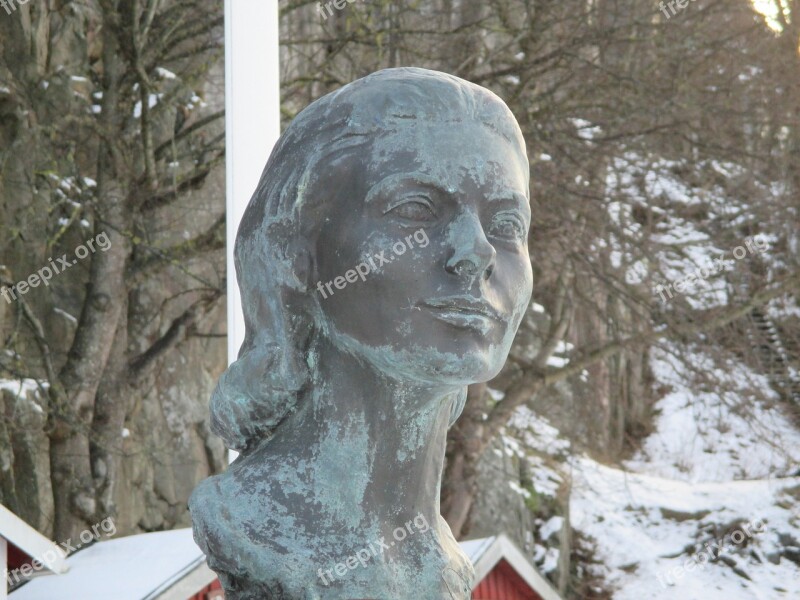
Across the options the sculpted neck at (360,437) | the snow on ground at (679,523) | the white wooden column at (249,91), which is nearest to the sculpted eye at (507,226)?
the sculpted neck at (360,437)

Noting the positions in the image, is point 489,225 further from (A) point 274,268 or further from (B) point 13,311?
(B) point 13,311

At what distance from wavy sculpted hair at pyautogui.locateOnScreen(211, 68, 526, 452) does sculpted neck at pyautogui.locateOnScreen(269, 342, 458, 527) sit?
0.06 m

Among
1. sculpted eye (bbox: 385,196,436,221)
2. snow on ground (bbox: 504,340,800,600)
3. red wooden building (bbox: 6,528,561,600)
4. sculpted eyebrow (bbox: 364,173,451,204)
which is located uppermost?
sculpted eyebrow (bbox: 364,173,451,204)

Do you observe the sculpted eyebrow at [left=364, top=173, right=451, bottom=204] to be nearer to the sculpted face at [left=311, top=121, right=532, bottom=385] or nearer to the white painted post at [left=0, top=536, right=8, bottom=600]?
the sculpted face at [left=311, top=121, right=532, bottom=385]

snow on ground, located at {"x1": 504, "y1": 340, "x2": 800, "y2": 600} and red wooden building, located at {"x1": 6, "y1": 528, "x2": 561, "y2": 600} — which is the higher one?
red wooden building, located at {"x1": 6, "y1": 528, "x2": 561, "y2": 600}

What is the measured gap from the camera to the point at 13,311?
7.48 meters

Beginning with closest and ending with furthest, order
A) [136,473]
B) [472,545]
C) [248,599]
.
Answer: [248,599]
[472,545]
[136,473]

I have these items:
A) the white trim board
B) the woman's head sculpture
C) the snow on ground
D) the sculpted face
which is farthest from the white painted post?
the snow on ground

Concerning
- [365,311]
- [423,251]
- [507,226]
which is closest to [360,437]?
[365,311]

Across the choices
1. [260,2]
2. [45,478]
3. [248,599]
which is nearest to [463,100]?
[248,599]

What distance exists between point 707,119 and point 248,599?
6.34 m

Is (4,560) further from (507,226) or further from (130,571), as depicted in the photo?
(507,226)

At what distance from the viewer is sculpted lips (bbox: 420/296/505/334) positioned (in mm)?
2229

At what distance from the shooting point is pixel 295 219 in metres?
2.33
